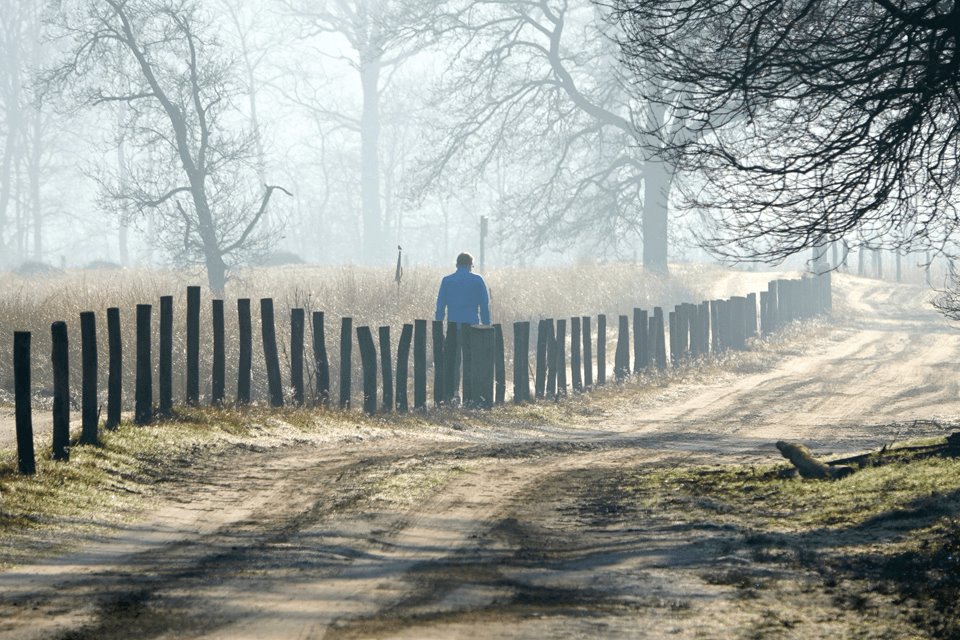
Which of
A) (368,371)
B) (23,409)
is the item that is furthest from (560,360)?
(23,409)

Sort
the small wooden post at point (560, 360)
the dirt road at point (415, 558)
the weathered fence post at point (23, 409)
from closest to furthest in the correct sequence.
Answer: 1. the dirt road at point (415, 558)
2. the weathered fence post at point (23, 409)
3. the small wooden post at point (560, 360)

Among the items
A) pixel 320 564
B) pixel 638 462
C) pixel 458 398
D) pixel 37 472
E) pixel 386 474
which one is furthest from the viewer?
pixel 458 398

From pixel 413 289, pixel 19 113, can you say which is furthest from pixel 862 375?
pixel 19 113

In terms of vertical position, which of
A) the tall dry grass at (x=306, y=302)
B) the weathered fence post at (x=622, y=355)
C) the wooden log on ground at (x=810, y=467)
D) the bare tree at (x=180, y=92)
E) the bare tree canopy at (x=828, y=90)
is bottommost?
the wooden log on ground at (x=810, y=467)

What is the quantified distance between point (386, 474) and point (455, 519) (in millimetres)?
1834

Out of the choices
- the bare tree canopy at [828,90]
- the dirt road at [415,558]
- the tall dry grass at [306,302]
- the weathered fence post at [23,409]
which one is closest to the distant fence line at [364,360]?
the weathered fence post at [23,409]

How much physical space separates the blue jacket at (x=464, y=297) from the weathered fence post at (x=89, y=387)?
6573mm

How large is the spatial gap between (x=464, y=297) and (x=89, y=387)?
7.18 m

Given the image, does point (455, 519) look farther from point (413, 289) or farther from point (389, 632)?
point (413, 289)

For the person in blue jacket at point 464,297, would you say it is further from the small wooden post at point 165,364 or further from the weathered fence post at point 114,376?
the weathered fence post at point 114,376

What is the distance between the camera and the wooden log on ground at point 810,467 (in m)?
9.46

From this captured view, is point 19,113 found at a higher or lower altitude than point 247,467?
higher

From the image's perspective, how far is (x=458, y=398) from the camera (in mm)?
17125

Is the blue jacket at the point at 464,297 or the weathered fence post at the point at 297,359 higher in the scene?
the blue jacket at the point at 464,297
